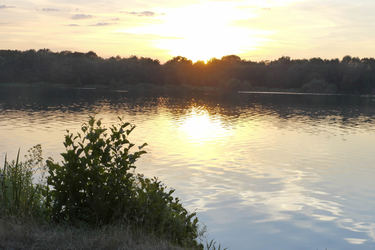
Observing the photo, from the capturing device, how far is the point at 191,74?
176125mm

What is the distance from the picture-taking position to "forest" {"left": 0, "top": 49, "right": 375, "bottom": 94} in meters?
163

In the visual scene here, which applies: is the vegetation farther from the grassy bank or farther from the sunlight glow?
the sunlight glow

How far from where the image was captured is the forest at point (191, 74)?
534 ft

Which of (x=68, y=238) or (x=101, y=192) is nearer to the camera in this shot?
(x=68, y=238)

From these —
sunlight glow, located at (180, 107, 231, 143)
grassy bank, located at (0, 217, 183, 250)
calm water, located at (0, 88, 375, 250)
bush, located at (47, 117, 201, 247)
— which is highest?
bush, located at (47, 117, 201, 247)

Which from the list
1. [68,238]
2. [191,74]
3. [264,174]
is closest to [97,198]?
[68,238]

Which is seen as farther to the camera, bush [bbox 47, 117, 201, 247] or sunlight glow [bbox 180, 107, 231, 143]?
sunlight glow [bbox 180, 107, 231, 143]

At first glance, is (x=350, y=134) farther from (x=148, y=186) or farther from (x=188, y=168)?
(x=148, y=186)

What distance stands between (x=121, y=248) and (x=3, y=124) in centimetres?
3747

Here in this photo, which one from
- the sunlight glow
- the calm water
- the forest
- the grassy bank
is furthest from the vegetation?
the forest

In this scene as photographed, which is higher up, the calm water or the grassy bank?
the grassy bank

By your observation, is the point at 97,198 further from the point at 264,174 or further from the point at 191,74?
the point at 191,74

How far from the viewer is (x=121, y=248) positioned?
794 cm

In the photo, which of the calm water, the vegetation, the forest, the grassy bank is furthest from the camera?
the forest
